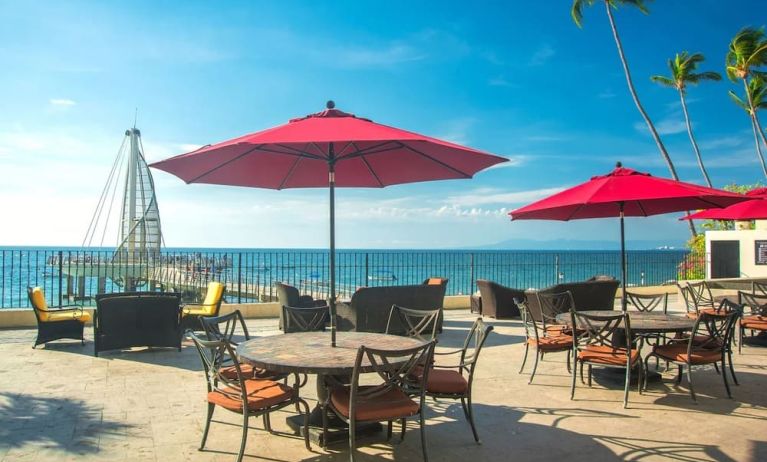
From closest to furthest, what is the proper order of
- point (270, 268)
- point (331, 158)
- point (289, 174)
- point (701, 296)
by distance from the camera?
1. point (331, 158)
2. point (289, 174)
3. point (701, 296)
4. point (270, 268)

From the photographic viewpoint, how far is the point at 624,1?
26.5 m

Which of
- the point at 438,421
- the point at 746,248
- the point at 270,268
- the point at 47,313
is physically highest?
the point at 746,248

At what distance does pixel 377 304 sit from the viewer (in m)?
8.16

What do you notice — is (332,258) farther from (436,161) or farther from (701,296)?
(701,296)

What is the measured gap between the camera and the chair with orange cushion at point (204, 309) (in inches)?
324

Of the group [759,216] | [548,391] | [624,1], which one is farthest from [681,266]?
[548,391]

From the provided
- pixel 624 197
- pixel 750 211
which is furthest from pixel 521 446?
pixel 750 211

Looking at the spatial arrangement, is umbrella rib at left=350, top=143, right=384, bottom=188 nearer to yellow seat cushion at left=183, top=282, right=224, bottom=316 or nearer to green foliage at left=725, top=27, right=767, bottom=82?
yellow seat cushion at left=183, top=282, right=224, bottom=316

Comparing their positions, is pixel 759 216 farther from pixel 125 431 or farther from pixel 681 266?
pixel 681 266

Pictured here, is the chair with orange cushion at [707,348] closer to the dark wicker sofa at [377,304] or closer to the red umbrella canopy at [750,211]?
the dark wicker sofa at [377,304]

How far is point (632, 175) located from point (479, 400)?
9.99 feet

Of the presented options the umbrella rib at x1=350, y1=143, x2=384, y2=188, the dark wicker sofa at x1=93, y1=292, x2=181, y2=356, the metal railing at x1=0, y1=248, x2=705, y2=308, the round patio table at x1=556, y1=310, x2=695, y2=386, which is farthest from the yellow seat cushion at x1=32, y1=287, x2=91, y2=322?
the round patio table at x1=556, y1=310, x2=695, y2=386

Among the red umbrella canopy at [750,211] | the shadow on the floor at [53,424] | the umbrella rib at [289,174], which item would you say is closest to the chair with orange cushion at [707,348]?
the umbrella rib at [289,174]

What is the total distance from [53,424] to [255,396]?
6.11 feet
